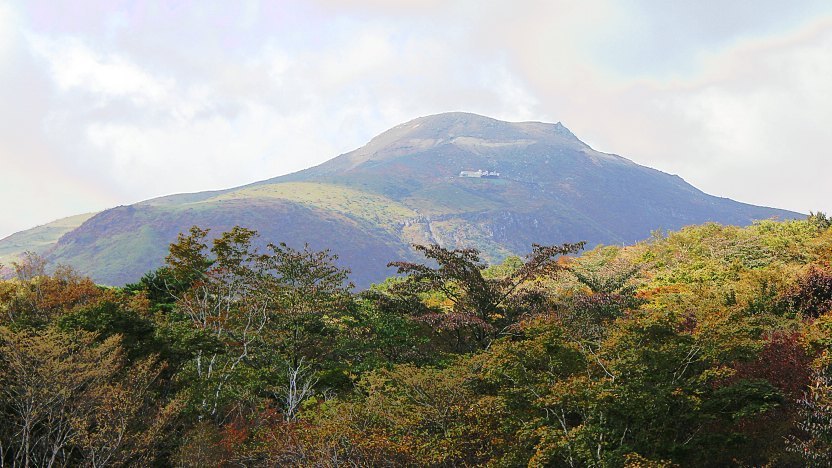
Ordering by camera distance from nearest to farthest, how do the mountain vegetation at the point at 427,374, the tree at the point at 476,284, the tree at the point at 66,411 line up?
the mountain vegetation at the point at 427,374 → the tree at the point at 66,411 → the tree at the point at 476,284

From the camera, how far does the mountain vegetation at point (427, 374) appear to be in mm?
12789

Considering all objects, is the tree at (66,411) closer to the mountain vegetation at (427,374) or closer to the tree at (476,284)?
the mountain vegetation at (427,374)

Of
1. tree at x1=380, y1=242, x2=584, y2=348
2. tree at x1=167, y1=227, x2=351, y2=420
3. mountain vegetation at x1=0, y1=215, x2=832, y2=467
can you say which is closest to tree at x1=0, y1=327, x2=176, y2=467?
mountain vegetation at x1=0, y1=215, x2=832, y2=467

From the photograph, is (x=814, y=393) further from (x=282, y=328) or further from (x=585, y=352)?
(x=282, y=328)

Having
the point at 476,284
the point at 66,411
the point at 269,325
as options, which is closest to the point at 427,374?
the point at 476,284

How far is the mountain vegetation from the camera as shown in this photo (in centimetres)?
1279

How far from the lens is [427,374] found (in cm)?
1477

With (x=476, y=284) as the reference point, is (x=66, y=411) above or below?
below

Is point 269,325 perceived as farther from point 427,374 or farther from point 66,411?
point 427,374

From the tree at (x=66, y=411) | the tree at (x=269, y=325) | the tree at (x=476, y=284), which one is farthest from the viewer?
the tree at (x=476, y=284)

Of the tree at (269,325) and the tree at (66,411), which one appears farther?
the tree at (269,325)

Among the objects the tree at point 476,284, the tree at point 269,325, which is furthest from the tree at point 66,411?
the tree at point 476,284

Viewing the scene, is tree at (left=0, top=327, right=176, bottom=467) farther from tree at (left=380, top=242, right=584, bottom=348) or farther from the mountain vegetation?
tree at (left=380, top=242, right=584, bottom=348)

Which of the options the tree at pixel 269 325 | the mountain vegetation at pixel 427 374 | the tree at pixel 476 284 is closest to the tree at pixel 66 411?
the mountain vegetation at pixel 427 374
